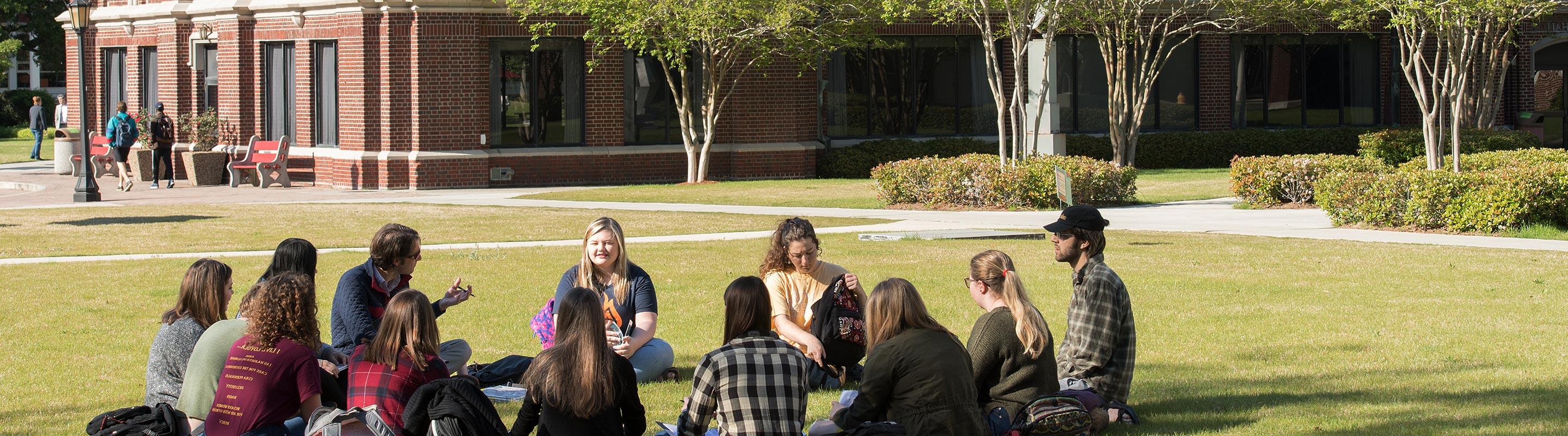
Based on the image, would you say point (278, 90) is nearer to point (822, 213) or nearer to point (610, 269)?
point (822, 213)

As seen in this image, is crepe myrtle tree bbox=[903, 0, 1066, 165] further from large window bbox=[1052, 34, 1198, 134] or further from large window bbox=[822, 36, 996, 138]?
large window bbox=[1052, 34, 1198, 134]

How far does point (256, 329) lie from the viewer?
563 cm

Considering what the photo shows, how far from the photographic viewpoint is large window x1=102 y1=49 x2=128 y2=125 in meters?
31.2

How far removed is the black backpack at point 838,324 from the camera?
759 cm

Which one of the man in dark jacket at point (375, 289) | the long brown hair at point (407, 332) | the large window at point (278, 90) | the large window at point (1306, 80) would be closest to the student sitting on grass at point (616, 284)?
the man in dark jacket at point (375, 289)

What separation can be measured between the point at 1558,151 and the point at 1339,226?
26.5 ft

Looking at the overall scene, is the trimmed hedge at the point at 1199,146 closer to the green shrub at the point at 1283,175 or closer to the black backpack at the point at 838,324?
the green shrub at the point at 1283,175

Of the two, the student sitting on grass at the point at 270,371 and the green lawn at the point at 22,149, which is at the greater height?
the green lawn at the point at 22,149

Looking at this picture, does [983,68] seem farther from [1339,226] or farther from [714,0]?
[1339,226]

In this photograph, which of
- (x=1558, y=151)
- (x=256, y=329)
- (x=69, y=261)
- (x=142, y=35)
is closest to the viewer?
(x=256, y=329)

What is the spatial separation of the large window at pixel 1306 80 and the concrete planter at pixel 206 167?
65.7 feet

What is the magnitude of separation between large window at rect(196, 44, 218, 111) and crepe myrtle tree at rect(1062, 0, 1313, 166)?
15.9m

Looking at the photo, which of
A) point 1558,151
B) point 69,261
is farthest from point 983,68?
point 69,261

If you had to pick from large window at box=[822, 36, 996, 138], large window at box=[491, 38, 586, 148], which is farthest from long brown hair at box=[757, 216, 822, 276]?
large window at box=[822, 36, 996, 138]
